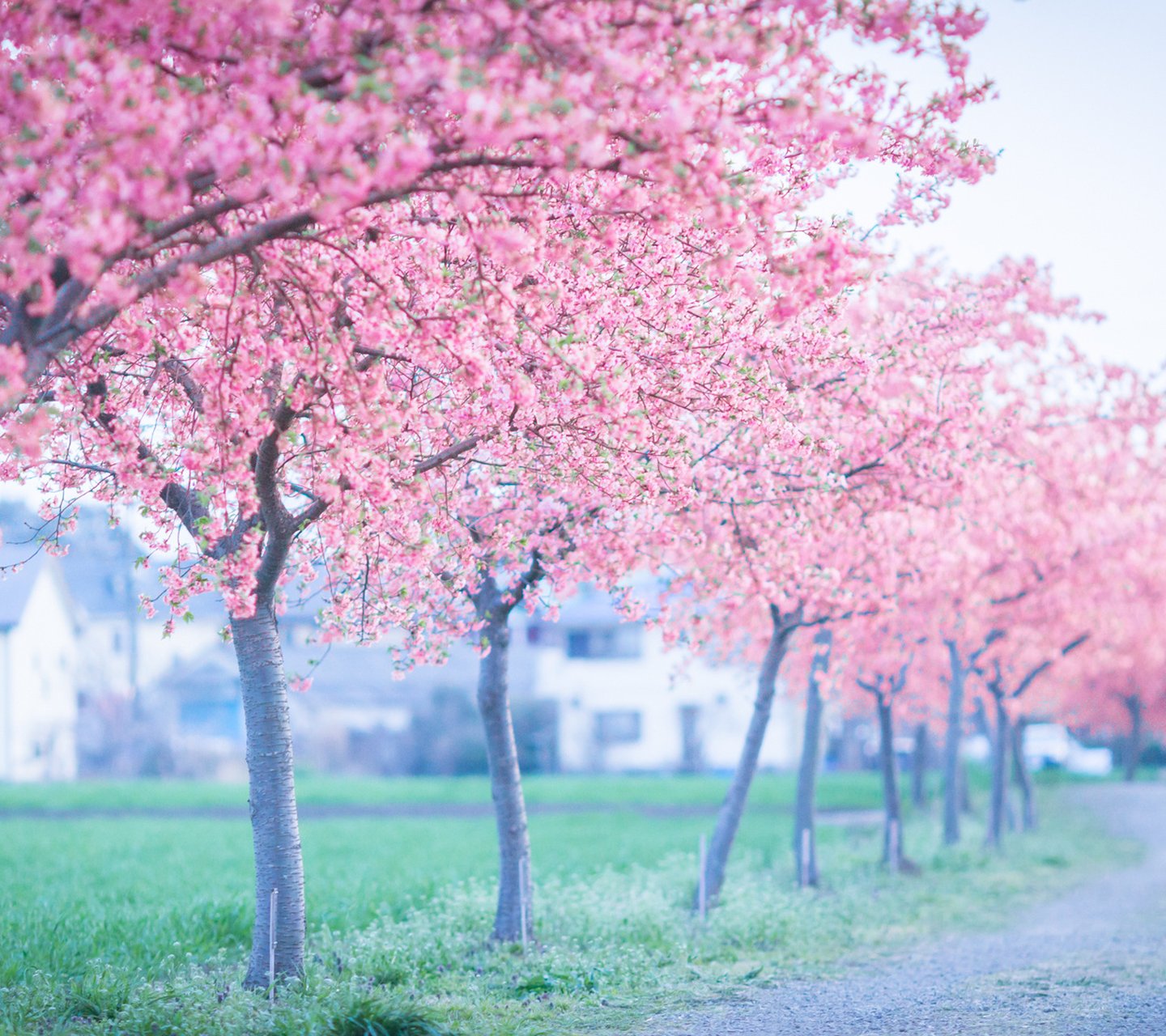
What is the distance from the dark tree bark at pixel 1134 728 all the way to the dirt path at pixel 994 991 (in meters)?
37.7

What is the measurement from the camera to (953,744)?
Answer: 2444cm

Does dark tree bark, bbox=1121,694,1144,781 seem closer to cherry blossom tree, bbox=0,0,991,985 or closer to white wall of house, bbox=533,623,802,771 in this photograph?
white wall of house, bbox=533,623,802,771

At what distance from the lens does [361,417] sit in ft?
25.5

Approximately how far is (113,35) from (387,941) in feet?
26.0

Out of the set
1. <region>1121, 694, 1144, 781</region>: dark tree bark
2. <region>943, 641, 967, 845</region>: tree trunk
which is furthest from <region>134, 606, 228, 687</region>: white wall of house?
<region>1121, 694, 1144, 781</region>: dark tree bark

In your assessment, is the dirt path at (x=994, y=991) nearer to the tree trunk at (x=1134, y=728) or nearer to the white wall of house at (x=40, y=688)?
the white wall of house at (x=40, y=688)

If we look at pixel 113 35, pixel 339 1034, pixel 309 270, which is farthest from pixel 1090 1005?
pixel 113 35

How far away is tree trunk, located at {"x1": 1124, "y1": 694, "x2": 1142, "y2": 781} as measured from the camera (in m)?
51.5

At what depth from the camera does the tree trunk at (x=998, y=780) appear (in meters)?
25.8

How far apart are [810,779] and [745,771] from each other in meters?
3.83

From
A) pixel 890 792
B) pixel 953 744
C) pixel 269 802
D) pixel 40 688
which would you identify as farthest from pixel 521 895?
pixel 40 688

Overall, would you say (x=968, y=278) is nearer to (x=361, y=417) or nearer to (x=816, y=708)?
(x=816, y=708)

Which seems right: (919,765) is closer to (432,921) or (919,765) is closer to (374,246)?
(432,921)

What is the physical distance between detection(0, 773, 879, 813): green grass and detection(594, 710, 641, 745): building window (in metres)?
6.75
